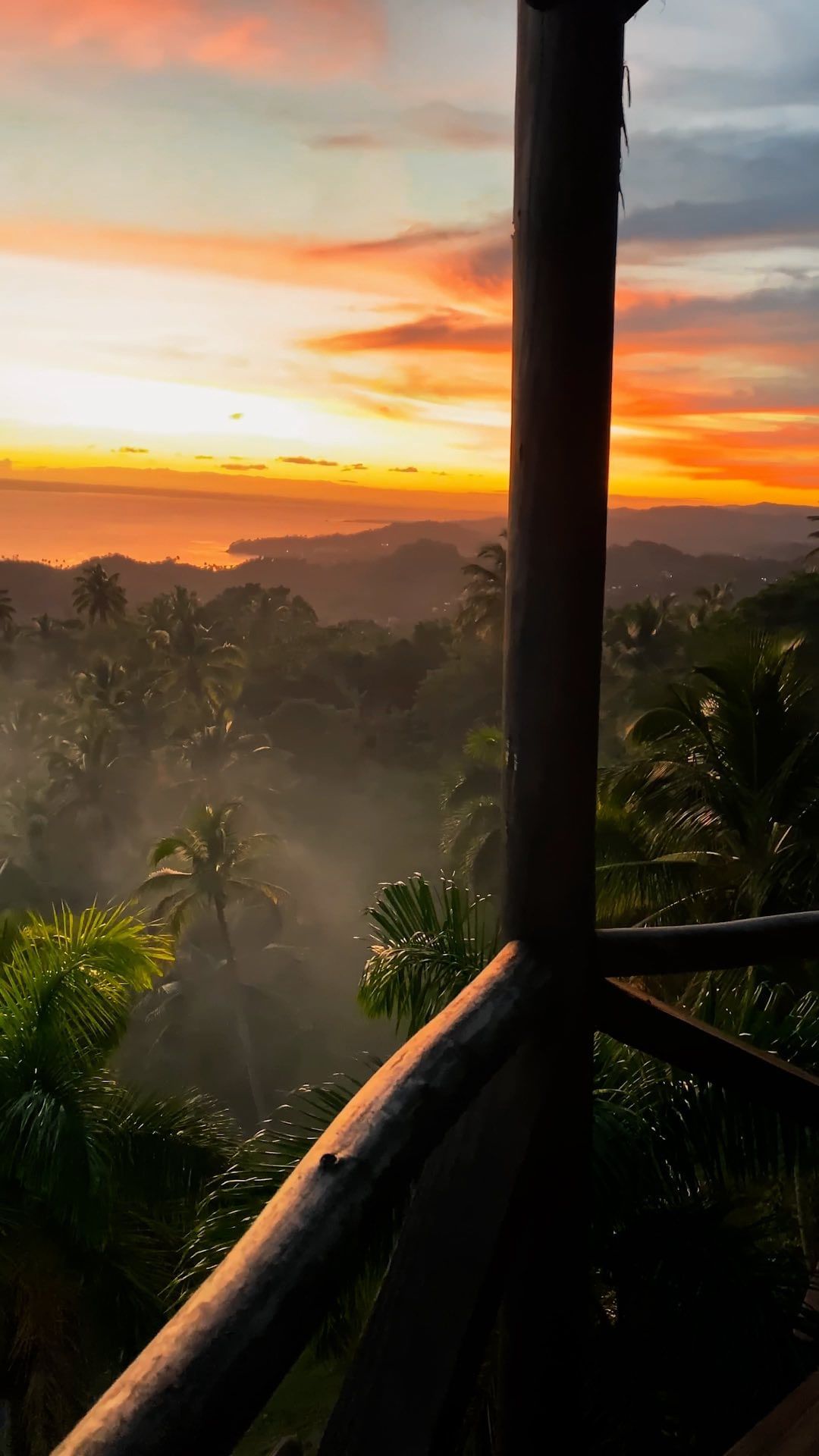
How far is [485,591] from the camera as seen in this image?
29141 mm

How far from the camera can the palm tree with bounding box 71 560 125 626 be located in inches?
1636

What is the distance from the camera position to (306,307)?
7.92m

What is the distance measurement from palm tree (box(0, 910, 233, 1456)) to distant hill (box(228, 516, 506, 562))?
181 feet

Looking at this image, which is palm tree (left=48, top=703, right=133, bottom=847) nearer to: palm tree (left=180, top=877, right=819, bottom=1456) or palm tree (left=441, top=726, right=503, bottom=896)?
palm tree (left=441, top=726, right=503, bottom=896)

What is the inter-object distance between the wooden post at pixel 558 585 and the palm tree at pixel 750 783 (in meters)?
4.39

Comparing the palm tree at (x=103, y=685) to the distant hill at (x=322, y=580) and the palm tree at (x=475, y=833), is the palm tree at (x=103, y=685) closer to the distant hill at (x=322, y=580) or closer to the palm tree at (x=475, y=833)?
the distant hill at (x=322, y=580)

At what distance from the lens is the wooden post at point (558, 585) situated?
4.65 ft

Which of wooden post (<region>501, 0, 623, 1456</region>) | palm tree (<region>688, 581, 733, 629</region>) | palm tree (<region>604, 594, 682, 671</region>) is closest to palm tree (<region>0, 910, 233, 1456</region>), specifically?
wooden post (<region>501, 0, 623, 1456</region>)

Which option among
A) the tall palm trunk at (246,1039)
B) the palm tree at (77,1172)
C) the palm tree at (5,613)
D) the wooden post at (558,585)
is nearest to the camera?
the wooden post at (558,585)

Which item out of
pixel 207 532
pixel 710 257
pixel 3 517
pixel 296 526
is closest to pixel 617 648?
pixel 710 257

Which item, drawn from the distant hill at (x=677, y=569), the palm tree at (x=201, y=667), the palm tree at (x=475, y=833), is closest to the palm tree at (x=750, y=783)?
the palm tree at (x=475, y=833)

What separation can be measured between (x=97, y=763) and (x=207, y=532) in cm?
2793

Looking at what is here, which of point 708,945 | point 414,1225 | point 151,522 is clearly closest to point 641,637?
point 708,945

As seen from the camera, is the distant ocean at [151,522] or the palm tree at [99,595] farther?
the distant ocean at [151,522]
